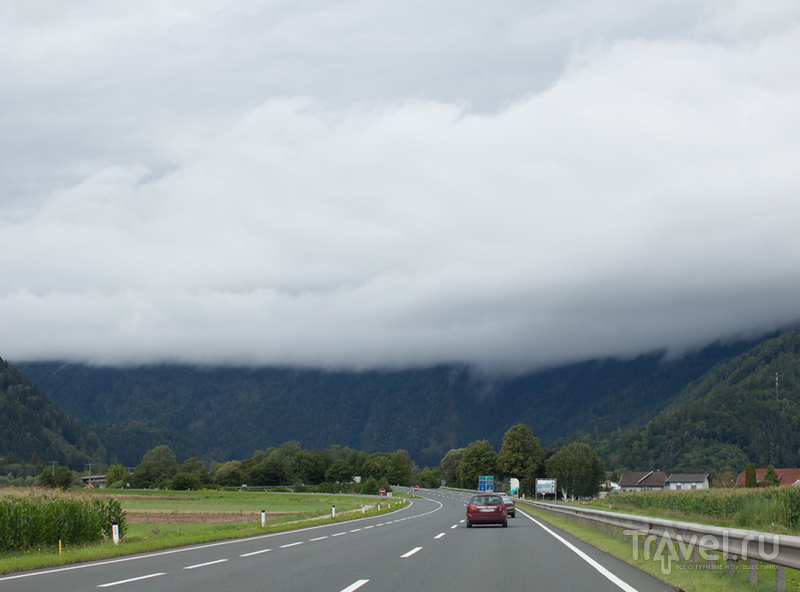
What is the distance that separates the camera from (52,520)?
2422 cm

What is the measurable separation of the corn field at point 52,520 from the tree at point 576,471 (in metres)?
105

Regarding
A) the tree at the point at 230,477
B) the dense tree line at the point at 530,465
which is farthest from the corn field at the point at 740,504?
the tree at the point at 230,477

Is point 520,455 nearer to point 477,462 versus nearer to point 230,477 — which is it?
point 477,462

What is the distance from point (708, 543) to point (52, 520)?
2035 cm

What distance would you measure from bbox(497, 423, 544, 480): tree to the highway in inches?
4662

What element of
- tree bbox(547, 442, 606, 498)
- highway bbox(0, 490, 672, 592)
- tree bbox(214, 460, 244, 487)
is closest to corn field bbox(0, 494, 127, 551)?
highway bbox(0, 490, 672, 592)

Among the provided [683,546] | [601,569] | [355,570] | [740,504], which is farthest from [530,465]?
[355,570]

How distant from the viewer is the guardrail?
9.98 meters

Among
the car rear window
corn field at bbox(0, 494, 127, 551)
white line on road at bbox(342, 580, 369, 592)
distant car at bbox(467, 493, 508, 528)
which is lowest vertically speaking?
distant car at bbox(467, 493, 508, 528)

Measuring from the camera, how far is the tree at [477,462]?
152m

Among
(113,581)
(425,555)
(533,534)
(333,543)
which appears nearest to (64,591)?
(113,581)

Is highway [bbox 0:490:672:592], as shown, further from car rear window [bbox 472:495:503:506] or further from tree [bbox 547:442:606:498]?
tree [bbox 547:442:606:498]

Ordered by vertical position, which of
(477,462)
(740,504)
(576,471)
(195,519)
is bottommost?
(477,462)

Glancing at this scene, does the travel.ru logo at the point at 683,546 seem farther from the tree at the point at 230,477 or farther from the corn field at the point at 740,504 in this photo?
the tree at the point at 230,477
